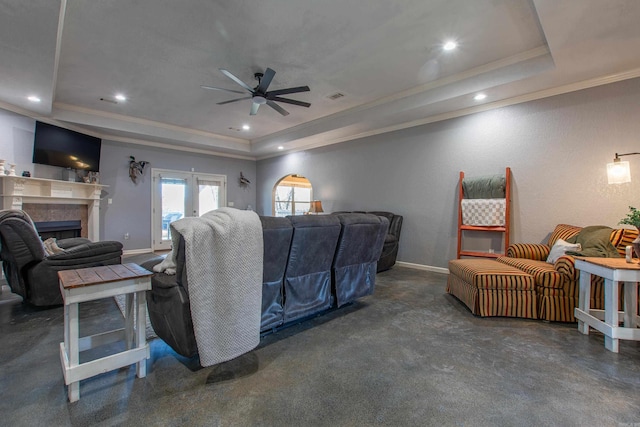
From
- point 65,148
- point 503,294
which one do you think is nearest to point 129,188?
point 65,148

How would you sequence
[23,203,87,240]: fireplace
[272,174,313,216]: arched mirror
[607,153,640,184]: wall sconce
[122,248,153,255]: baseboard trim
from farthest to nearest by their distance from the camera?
[272,174,313,216]: arched mirror → [122,248,153,255]: baseboard trim → [23,203,87,240]: fireplace → [607,153,640,184]: wall sconce

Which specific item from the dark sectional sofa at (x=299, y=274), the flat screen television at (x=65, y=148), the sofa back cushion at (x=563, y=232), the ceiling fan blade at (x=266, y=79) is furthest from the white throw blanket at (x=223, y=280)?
the flat screen television at (x=65, y=148)

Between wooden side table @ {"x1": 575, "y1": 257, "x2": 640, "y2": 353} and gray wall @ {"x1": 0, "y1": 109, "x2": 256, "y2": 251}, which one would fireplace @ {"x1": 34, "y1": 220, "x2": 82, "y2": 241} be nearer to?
gray wall @ {"x1": 0, "y1": 109, "x2": 256, "y2": 251}

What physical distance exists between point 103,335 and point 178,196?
6.05m

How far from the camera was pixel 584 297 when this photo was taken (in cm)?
255

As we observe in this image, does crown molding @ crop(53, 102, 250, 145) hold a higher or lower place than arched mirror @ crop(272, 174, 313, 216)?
higher

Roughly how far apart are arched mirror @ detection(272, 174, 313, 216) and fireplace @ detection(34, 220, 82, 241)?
15.4ft

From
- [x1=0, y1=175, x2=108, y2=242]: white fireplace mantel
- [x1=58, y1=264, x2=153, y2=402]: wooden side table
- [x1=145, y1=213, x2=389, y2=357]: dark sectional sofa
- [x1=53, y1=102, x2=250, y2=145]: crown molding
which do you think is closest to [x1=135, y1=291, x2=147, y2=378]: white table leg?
[x1=58, y1=264, x2=153, y2=402]: wooden side table

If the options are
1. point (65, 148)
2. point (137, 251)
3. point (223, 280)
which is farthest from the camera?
point (137, 251)

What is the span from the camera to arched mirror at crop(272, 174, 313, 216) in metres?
9.24

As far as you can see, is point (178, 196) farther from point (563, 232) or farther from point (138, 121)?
point (563, 232)

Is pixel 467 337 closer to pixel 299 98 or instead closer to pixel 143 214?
pixel 299 98

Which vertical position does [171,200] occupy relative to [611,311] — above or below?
above

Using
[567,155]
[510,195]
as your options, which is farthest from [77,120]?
[567,155]
